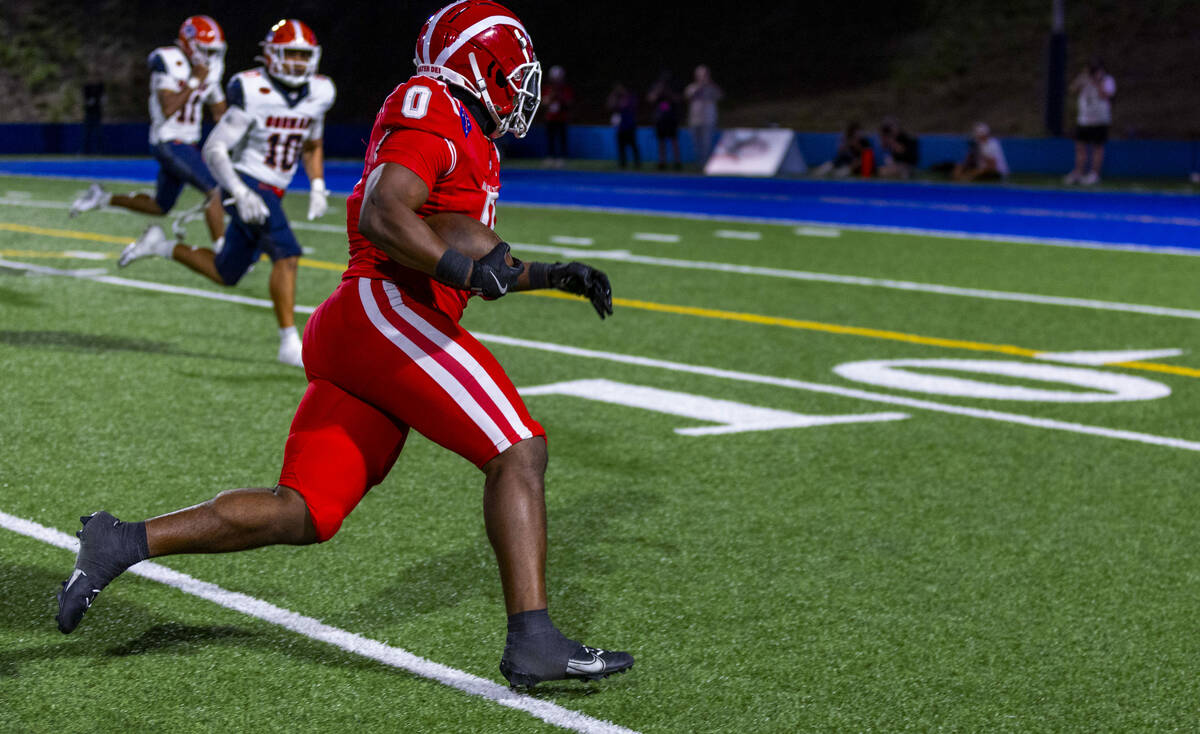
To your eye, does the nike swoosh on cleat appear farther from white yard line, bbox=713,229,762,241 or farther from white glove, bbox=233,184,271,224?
white yard line, bbox=713,229,762,241

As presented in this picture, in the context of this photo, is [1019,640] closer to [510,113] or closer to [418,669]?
[418,669]

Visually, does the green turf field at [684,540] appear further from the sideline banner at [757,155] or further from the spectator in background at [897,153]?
the sideline banner at [757,155]

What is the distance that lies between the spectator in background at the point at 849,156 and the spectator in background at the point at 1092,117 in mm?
3603

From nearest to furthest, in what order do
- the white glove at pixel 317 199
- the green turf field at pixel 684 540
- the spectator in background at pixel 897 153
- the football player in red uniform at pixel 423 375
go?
the football player in red uniform at pixel 423 375
the green turf field at pixel 684 540
the white glove at pixel 317 199
the spectator in background at pixel 897 153

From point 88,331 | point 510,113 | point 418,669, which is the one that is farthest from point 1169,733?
point 88,331

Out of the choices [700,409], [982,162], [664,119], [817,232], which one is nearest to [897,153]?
[982,162]

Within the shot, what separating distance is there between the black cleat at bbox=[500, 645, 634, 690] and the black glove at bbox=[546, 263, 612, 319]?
0.83 meters

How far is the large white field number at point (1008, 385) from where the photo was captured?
817 cm

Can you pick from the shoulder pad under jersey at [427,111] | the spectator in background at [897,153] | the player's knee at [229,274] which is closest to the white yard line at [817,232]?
the player's knee at [229,274]

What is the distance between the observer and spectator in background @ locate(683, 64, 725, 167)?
29.7 m

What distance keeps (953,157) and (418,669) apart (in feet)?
83.2

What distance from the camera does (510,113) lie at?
163 inches

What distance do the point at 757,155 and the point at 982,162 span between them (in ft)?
14.6

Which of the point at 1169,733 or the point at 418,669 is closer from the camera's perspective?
the point at 1169,733
